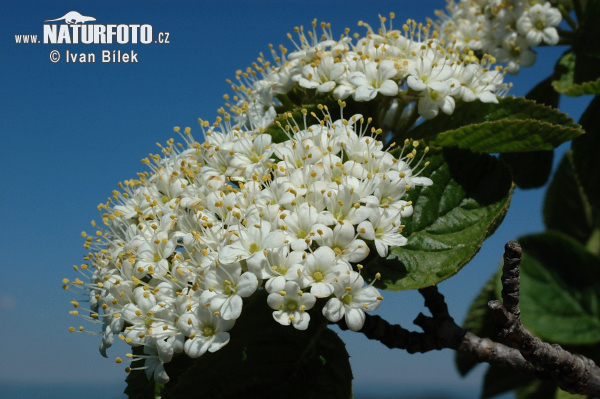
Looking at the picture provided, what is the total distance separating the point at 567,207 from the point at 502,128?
2340 mm

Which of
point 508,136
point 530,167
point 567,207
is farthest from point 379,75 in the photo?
point 567,207

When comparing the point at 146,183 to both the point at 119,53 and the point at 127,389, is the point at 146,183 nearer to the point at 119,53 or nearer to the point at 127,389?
the point at 127,389

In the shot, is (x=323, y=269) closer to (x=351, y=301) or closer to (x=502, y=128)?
(x=351, y=301)

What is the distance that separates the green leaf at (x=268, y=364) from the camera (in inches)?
57.8

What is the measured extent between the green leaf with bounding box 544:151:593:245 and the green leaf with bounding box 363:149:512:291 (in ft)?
7.00

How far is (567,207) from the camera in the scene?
12.5ft

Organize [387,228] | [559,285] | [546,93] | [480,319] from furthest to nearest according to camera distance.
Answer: [480,319] → [559,285] → [546,93] → [387,228]

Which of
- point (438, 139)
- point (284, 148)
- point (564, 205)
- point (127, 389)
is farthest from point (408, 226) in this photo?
point (564, 205)

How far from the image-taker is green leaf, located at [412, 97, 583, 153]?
1.71 m

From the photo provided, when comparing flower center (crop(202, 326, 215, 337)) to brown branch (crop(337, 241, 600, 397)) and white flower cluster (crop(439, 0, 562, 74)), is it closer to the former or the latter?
brown branch (crop(337, 241, 600, 397))

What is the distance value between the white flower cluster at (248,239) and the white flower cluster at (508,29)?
3.36ft

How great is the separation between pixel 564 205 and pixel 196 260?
9.49 ft

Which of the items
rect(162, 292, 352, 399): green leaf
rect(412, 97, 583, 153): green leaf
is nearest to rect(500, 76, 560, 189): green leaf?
rect(412, 97, 583, 153): green leaf

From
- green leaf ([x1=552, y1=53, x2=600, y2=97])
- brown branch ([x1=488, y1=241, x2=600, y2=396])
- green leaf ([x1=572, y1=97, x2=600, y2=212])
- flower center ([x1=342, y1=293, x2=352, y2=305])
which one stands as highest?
green leaf ([x1=552, y1=53, x2=600, y2=97])
